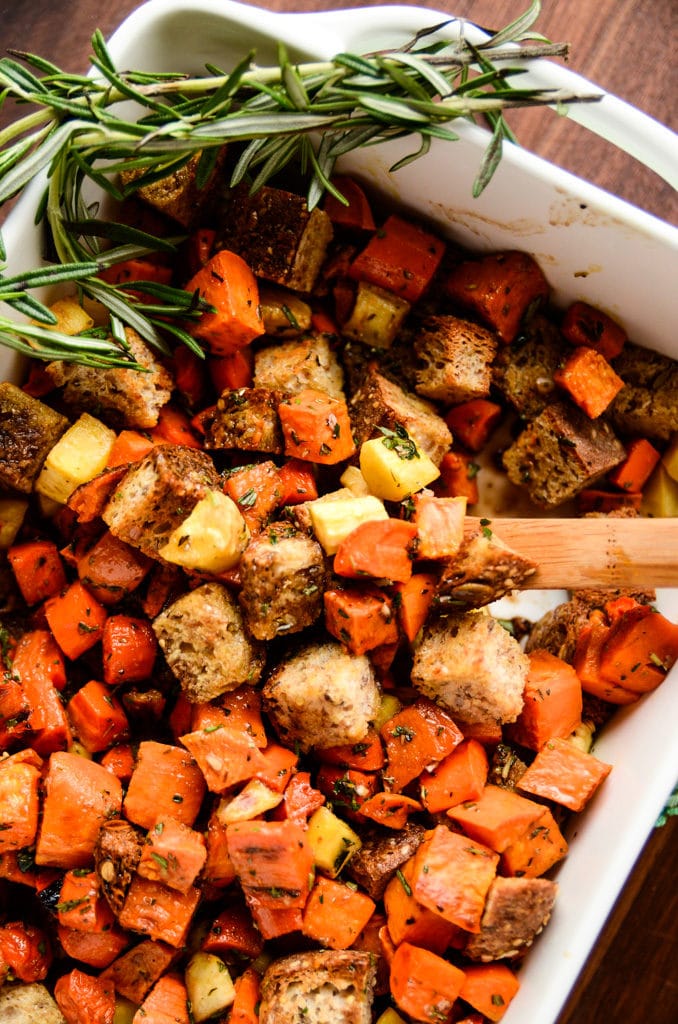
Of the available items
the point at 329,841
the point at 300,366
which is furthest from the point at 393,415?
the point at 329,841

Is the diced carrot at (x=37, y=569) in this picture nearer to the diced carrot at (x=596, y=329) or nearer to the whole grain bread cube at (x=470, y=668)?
the whole grain bread cube at (x=470, y=668)

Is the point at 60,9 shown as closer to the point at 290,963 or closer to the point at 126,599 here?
the point at 126,599

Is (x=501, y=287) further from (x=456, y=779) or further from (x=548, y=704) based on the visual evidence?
(x=456, y=779)

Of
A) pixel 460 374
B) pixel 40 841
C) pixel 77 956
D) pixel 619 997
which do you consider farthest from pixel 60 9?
pixel 619 997

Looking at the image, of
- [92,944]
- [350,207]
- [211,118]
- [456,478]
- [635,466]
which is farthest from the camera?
[456,478]

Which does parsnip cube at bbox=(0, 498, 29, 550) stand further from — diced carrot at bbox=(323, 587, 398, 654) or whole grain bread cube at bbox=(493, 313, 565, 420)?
whole grain bread cube at bbox=(493, 313, 565, 420)

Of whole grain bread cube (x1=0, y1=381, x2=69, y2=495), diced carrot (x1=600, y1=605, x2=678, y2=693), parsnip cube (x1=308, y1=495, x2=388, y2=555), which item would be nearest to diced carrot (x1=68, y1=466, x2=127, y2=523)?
whole grain bread cube (x1=0, y1=381, x2=69, y2=495)

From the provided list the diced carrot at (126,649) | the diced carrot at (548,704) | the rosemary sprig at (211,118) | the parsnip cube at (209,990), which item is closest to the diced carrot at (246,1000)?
the parsnip cube at (209,990)
